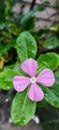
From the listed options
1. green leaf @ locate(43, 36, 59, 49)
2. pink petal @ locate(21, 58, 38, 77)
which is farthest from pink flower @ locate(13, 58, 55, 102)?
green leaf @ locate(43, 36, 59, 49)

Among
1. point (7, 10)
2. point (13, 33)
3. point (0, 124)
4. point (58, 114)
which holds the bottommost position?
point (0, 124)

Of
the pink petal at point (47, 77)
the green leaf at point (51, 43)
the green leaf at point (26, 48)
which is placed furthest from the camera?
the green leaf at point (51, 43)

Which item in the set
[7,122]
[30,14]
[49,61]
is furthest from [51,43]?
[49,61]

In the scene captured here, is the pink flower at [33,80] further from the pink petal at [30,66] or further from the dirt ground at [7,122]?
the dirt ground at [7,122]

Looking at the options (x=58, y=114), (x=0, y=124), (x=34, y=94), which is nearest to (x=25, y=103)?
(x=34, y=94)

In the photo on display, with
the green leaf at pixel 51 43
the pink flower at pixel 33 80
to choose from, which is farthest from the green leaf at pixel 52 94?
the green leaf at pixel 51 43

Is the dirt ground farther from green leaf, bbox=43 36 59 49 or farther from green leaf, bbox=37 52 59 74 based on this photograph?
green leaf, bbox=37 52 59 74

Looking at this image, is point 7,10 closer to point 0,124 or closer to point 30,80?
point 0,124

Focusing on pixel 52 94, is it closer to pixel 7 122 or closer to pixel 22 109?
pixel 22 109
